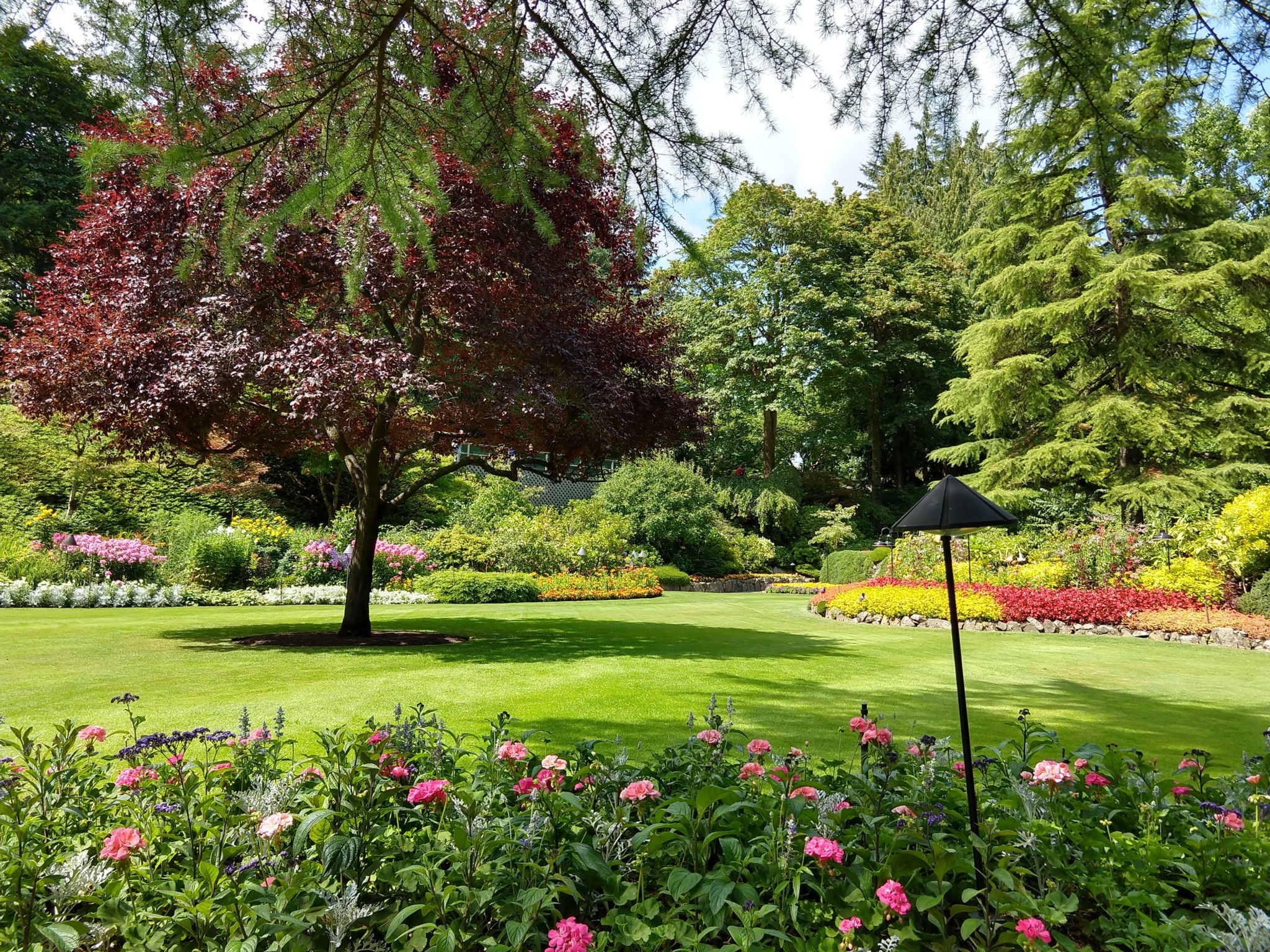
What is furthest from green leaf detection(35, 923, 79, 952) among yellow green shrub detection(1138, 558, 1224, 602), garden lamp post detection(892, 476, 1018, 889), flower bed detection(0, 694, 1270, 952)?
yellow green shrub detection(1138, 558, 1224, 602)

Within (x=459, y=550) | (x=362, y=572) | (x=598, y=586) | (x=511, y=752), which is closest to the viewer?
(x=511, y=752)

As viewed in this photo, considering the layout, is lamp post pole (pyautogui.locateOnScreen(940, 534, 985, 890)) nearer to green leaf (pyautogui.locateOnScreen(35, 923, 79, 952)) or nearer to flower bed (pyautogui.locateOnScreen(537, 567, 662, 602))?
green leaf (pyautogui.locateOnScreen(35, 923, 79, 952))

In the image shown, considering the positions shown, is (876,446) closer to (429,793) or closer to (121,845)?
(429,793)

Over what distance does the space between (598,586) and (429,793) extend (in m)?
13.0

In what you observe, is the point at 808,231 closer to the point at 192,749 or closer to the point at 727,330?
the point at 727,330

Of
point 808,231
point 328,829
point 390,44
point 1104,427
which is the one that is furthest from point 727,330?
point 328,829

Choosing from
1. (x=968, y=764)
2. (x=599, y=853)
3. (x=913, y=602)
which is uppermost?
(x=968, y=764)

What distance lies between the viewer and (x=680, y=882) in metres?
1.70

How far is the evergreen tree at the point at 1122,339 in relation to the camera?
13.2 metres

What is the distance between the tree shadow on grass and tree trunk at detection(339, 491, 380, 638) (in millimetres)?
766

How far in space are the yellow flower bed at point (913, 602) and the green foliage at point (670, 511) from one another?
794 centimetres

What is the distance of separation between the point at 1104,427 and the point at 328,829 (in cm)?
1578

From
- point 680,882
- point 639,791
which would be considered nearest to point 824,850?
point 680,882

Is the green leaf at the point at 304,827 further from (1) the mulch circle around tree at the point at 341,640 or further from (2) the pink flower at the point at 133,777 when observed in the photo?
(1) the mulch circle around tree at the point at 341,640
